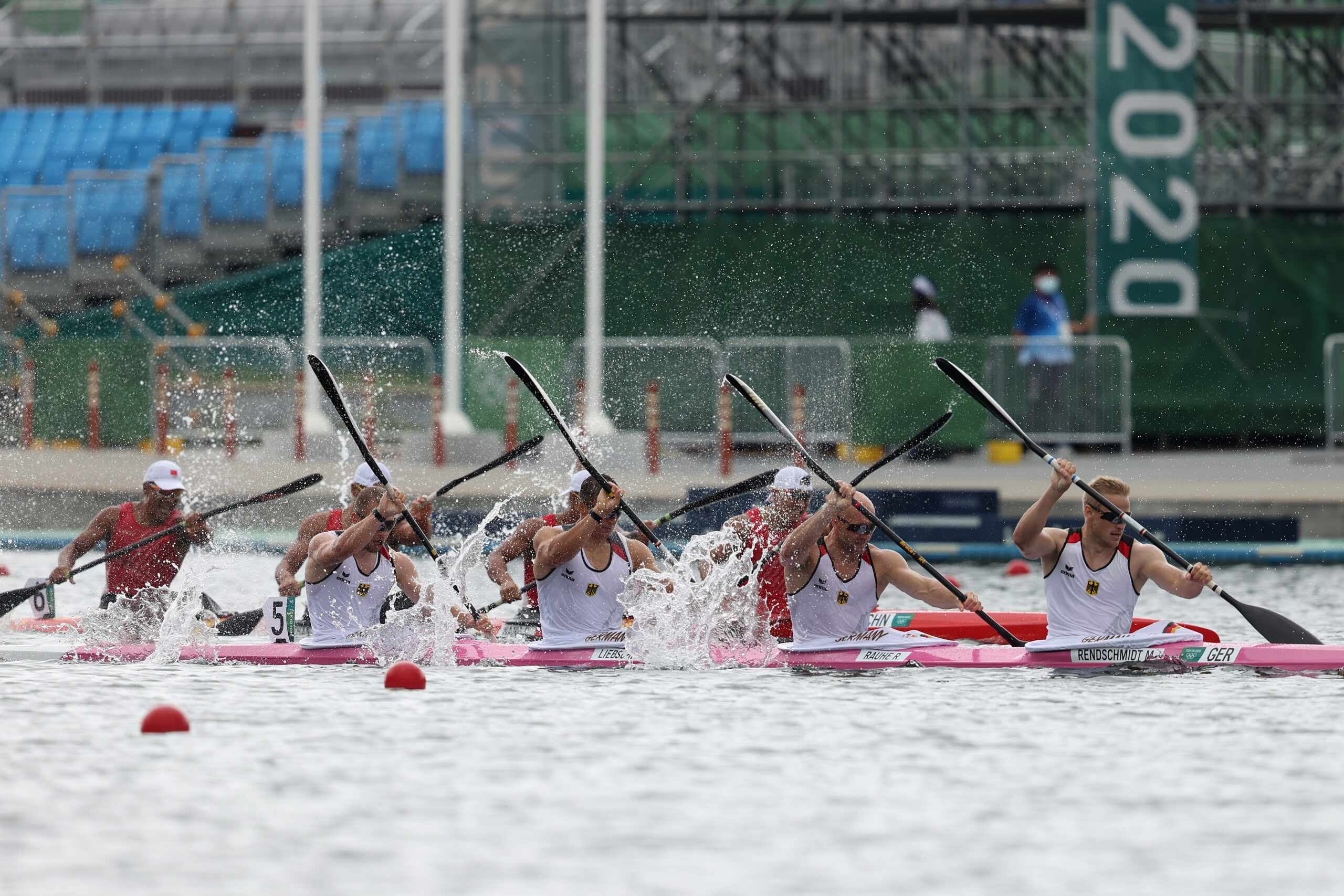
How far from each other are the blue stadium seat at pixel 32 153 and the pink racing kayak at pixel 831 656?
63.2 ft

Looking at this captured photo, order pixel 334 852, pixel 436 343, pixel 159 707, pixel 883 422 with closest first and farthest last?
1. pixel 334 852
2. pixel 159 707
3. pixel 883 422
4. pixel 436 343

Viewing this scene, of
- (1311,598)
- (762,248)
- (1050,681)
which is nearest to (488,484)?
(762,248)

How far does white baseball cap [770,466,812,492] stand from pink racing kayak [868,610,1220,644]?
155 cm

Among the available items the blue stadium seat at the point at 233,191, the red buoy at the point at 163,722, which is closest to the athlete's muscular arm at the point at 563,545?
the red buoy at the point at 163,722

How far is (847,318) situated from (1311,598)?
9768 millimetres

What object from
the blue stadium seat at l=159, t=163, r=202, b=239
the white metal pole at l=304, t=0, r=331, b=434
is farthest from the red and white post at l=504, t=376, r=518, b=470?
the blue stadium seat at l=159, t=163, r=202, b=239

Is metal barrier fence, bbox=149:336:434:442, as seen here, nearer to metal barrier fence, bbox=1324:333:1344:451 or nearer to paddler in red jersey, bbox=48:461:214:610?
paddler in red jersey, bbox=48:461:214:610

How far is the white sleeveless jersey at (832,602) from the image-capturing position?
468 inches

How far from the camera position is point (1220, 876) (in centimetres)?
725

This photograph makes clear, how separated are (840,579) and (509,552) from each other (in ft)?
7.61

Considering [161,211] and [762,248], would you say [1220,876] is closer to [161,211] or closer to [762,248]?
[762,248]

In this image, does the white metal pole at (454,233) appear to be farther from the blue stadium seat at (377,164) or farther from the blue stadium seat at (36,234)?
the blue stadium seat at (36,234)

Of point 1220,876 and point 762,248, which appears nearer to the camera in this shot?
point 1220,876

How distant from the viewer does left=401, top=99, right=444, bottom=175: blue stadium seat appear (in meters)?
27.9
